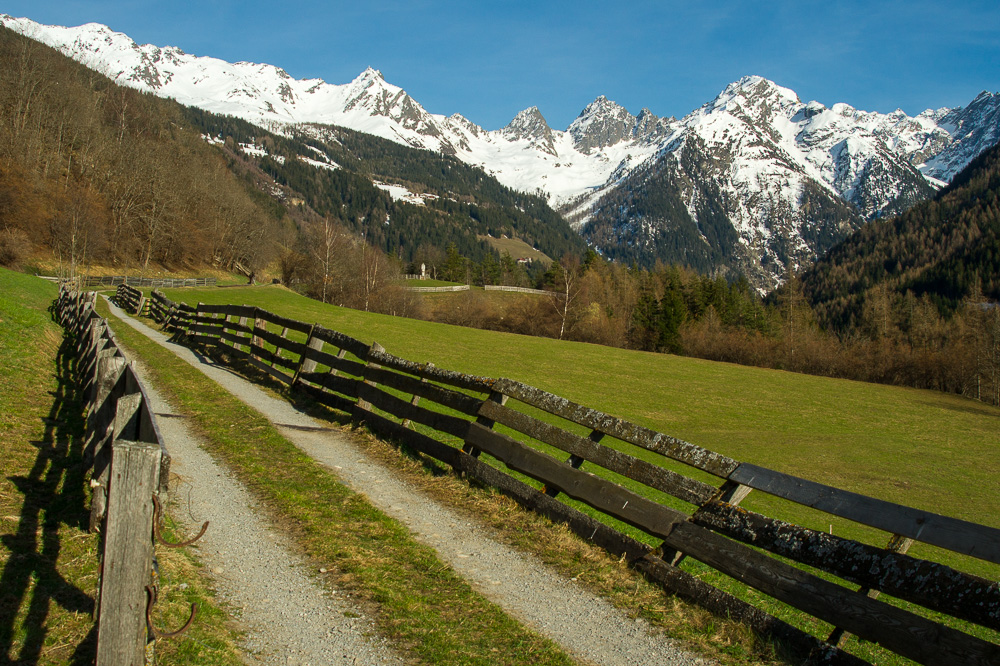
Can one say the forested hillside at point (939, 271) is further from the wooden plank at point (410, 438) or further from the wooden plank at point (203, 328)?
the wooden plank at point (410, 438)

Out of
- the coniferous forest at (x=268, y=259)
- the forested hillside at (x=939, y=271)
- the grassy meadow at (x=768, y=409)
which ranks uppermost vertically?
the forested hillside at (x=939, y=271)

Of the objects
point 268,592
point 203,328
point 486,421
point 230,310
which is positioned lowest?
point 268,592

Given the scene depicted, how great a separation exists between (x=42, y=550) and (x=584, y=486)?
5.18 meters

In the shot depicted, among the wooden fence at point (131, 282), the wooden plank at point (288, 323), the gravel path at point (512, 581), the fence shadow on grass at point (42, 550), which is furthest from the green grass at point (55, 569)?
the wooden fence at point (131, 282)

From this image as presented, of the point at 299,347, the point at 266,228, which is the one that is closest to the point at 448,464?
the point at 299,347

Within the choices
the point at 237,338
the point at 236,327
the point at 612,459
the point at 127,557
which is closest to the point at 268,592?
the point at 127,557

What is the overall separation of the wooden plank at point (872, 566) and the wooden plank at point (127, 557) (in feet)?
15.0

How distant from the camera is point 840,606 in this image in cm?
447

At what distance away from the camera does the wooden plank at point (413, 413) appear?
904 cm

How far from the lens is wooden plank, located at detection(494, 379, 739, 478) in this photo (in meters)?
5.88

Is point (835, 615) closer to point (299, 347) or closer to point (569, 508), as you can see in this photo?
point (569, 508)

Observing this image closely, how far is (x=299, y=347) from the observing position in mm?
14758

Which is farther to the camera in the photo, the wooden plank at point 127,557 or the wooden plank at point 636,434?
the wooden plank at point 636,434

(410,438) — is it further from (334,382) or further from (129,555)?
(129,555)
